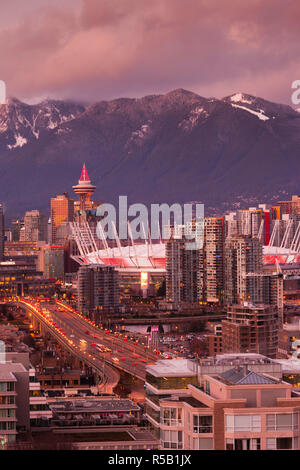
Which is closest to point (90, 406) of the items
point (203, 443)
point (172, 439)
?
point (172, 439)

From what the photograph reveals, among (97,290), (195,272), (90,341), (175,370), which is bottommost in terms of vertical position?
(90,341)

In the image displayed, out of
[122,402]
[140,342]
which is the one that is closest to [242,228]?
[140,342]

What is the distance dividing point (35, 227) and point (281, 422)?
70162 millimetres

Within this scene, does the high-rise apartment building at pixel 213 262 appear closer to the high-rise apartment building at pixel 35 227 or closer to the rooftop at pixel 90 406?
the rooftop at pixel 90 406

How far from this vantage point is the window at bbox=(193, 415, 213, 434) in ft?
23.2

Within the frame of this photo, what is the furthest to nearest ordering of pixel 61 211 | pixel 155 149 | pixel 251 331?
pixel 155 149, pixel 61 211, pixel 251 331

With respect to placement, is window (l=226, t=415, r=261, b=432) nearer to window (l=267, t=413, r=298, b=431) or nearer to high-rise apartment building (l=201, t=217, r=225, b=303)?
window (l=267, t=413, r=298, b=431)

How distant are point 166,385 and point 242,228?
49278mm

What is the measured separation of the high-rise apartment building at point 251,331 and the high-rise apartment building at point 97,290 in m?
14.8

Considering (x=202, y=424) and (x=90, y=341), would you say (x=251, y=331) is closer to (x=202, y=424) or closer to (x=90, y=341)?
(x=90, y=341)

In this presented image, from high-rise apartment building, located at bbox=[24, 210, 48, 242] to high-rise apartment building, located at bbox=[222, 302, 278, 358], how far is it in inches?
2110

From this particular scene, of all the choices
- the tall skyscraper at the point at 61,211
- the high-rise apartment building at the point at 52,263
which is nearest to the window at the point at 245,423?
the high-rise apartment building at the point at 52,263

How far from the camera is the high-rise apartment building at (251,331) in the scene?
20.5 metres

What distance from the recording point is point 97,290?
3706 centimetres
